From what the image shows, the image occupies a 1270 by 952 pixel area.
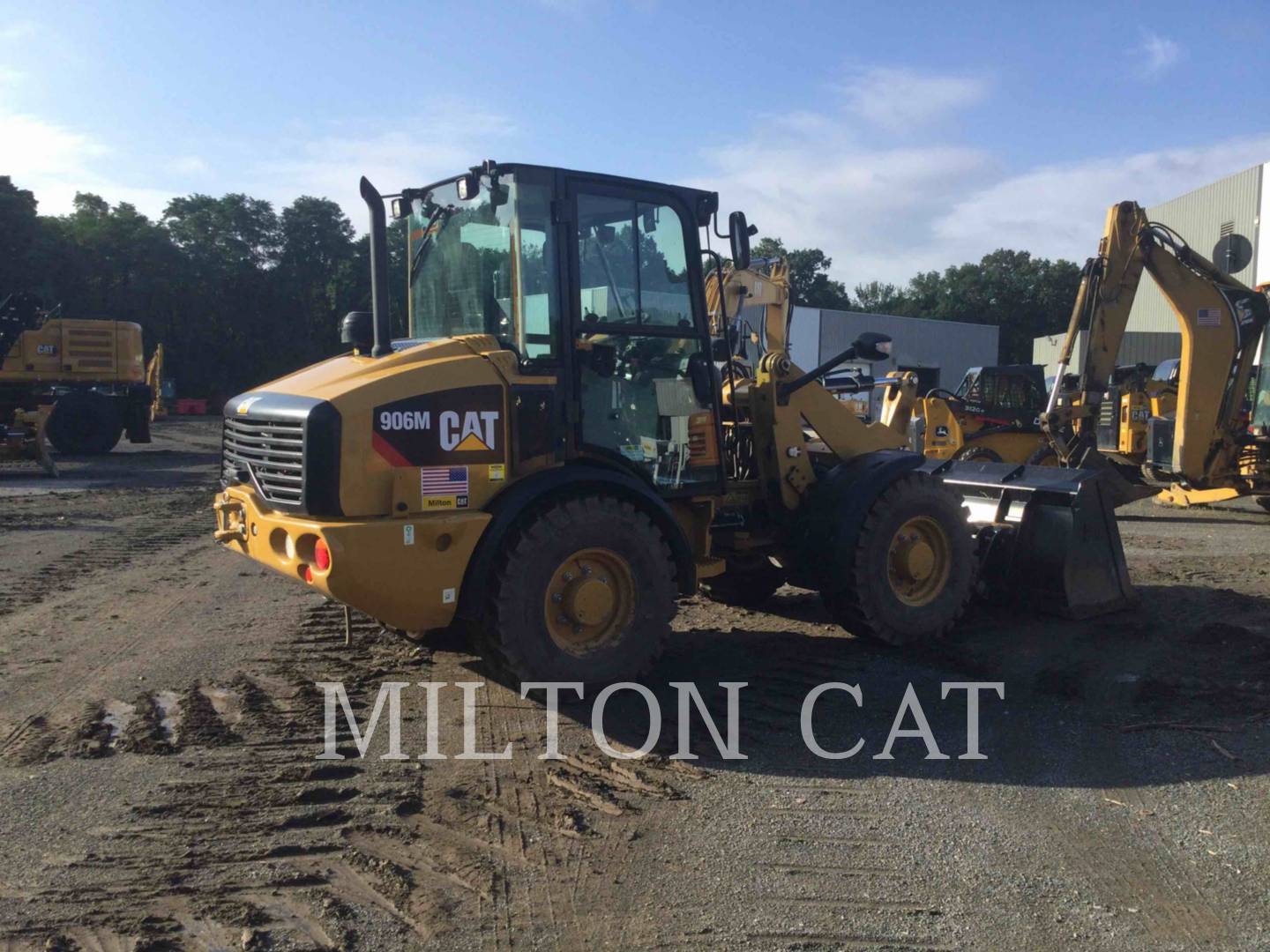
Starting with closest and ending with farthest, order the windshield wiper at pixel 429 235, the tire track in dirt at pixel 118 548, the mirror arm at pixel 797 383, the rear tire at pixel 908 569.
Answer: the windshield wiper at pixel 429 235 < the rear tire at pixel 908 569 < the mirror arm at pixel 797 383 < the tire track in dirt at pixel 118 548

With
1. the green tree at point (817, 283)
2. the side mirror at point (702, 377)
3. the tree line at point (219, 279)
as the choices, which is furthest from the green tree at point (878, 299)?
the side mirror at point (702, 377)

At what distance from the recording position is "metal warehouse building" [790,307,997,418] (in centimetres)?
3872

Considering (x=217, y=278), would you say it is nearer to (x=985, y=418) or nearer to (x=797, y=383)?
(x=985, y=418)

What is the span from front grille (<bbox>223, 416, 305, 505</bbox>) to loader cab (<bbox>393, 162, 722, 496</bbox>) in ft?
3.16

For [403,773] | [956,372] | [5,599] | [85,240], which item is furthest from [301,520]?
[85,240]

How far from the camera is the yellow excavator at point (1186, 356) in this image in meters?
11.0

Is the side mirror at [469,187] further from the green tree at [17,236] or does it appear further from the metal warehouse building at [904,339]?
the green tree at [17,236]

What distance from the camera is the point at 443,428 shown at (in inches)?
198

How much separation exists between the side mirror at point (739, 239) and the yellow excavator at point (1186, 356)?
6.18 metres

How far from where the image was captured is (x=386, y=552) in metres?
4.81

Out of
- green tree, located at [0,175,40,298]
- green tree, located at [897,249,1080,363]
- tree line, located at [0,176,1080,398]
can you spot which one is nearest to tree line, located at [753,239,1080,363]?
green tree, located at [897,249,1080,363]

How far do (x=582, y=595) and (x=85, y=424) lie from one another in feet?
65.8

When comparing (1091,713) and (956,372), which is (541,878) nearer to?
(1091,713)

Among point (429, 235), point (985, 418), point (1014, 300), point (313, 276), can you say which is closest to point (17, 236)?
point (313, 276)
